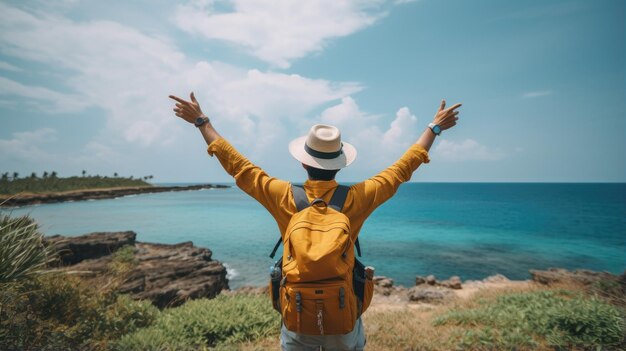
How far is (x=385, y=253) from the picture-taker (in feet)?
85.3

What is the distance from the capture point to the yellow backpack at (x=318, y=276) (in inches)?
68.8

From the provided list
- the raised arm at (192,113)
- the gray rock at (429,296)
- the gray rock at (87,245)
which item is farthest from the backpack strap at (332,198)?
the gray rock at (87,245)

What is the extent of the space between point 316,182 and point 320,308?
2.74 feet

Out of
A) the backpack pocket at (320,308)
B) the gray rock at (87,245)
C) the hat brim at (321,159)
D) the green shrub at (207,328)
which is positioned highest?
the hat brim at (321,159)

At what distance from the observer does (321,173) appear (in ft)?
7.14

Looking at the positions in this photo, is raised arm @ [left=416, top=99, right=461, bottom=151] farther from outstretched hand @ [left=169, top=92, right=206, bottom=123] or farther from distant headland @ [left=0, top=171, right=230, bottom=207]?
distant headland @ [left=0, top=171, right=230, bottom=207]

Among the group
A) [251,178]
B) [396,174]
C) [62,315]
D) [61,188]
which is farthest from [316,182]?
[61,188]

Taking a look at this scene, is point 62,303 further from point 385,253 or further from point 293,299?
point 385,253

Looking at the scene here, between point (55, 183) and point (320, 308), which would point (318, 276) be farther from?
Result: point (55, 183)

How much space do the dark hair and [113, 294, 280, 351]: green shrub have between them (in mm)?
3439

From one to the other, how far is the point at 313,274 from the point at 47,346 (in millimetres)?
4026

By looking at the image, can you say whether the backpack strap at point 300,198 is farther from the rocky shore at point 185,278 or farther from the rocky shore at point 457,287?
the rocky shore at point 457,287

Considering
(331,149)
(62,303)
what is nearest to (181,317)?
(62,303)

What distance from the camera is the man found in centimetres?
→ 208
